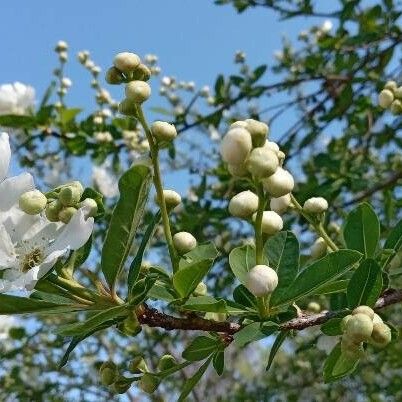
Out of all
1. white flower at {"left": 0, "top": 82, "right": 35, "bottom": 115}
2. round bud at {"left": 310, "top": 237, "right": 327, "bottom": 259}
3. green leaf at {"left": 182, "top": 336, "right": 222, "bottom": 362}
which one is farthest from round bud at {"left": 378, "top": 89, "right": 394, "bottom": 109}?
white flower at {"left": 0, "top": 82, "right": 35, "bottom": 115}

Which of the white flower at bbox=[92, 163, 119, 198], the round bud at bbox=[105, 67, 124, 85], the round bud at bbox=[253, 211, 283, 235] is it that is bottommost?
the white flower at bbox=[92, 163, 119, 198]

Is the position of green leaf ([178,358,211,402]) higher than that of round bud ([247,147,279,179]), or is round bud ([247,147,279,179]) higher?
round bud ([247,147,279,179])

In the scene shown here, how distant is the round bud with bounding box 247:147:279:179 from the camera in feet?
3.27

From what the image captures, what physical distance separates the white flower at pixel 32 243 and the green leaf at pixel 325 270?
0.33 metres

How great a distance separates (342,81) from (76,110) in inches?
49.8

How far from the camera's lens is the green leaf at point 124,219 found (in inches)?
40.5

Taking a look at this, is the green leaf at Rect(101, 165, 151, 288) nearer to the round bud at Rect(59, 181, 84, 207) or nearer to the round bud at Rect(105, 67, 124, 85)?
Result: the round bud at Rect(59, 181, 84, 207)

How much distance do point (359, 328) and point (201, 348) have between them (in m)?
0.27

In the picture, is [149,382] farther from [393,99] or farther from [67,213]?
[393,99]

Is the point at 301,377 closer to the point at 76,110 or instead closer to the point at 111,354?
the point at 111,354

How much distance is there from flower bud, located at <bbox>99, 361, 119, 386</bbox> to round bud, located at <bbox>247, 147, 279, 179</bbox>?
1.50 ft

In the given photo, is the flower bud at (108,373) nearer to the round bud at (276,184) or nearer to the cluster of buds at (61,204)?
the cluster of buds at (61,204)

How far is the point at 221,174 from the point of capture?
11.7ft

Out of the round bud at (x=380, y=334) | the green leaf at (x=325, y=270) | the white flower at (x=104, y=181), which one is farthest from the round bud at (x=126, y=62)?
the white flower at (x=104, y=181)
